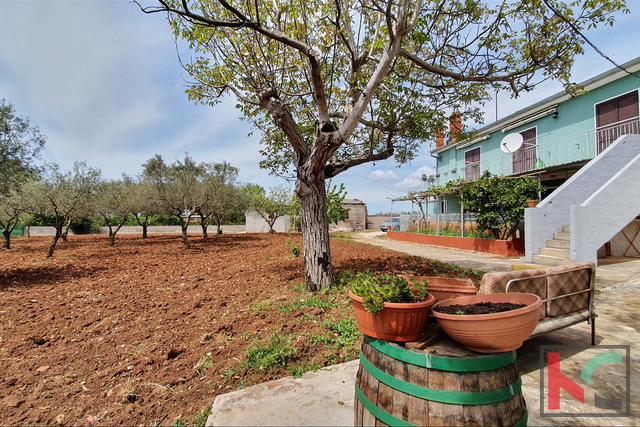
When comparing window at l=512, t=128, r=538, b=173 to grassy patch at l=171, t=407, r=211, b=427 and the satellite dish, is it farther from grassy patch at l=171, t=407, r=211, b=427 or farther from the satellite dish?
grassy patch at l=171, t=407, r=211, b=427

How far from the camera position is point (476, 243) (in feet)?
38.4

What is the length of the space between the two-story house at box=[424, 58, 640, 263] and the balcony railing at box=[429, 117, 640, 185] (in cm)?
2

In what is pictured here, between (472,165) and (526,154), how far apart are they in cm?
347

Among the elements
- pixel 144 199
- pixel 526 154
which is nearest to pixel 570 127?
pixel 526 154

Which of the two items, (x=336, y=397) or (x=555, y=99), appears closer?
(x=336, y=397)

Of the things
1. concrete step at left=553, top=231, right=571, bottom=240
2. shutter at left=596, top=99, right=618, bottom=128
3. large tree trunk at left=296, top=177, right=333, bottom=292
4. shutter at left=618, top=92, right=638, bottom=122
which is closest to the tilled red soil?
large tree trunk at left=296, top=177, right=333, bottom=292

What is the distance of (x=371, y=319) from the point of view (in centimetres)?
158

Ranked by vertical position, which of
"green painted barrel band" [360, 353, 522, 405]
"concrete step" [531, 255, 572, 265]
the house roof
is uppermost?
the house roof

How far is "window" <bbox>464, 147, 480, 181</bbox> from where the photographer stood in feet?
52.4

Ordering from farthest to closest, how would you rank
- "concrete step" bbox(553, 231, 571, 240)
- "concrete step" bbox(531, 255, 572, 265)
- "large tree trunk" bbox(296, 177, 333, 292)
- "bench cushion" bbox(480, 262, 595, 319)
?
"concrete step" bbox(553, 231, 571, 240), "concrete step" bbox(531, 255, 572, 265), "large tree trunk" bbox(296, 177, 333, 292), "bench cushion" bbox(480, 262, 595, 319)

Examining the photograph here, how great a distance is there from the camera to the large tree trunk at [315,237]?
479 cm

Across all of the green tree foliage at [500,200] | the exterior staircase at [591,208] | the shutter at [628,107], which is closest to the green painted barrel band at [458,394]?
the exterior staircase at [591,208]

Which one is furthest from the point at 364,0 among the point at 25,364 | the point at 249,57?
the point at 25,364

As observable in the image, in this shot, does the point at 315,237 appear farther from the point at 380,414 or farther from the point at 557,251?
the point at 557,251
